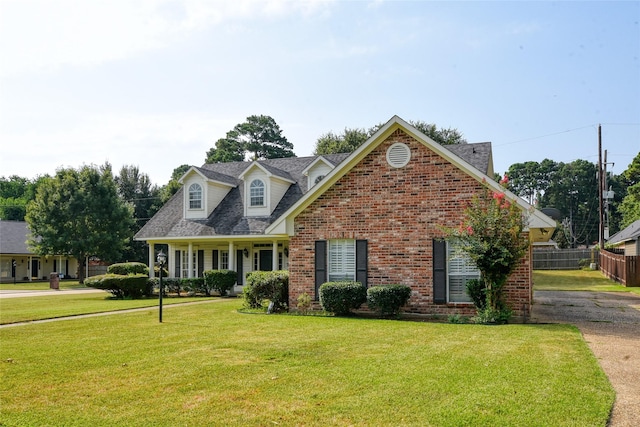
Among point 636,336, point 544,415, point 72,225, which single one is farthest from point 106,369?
point 72,225

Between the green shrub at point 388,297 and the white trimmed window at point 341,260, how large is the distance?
1272 millimetres

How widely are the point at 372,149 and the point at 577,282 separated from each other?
2281cm

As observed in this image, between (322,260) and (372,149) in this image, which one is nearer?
(372,149)

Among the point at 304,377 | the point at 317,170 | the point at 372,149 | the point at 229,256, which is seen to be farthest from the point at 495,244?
the point at 229,256

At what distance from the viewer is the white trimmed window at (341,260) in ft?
51.8

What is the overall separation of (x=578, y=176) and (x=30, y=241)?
75451 millimetres

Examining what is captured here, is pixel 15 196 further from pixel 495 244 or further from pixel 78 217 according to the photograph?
pixel 495 244

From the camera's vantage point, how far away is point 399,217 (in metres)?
15.2

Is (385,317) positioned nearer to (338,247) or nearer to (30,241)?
(338,247)

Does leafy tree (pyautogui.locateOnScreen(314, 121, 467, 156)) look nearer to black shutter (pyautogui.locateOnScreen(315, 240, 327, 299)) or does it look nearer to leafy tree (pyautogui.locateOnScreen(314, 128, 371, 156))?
leafy tree (pyautogui.locateOnScreen(314, 128, 371, 156))

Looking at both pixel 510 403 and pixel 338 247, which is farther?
pixel 338 247

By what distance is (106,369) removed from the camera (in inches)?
318

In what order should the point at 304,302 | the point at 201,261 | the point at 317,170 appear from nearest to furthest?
the point at 304,302 → the point at 317,170 → the point at 201,261

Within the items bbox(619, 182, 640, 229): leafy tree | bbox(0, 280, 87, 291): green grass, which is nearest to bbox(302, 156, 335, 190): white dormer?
bbox(0, 280, 87, 291): green grass
